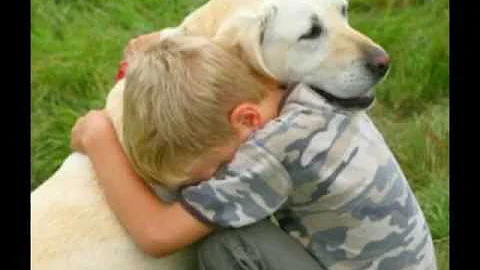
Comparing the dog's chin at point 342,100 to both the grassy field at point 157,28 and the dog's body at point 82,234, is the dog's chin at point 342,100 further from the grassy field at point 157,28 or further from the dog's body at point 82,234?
the grassy field at point 157,28

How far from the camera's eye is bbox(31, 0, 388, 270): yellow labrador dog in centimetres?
229

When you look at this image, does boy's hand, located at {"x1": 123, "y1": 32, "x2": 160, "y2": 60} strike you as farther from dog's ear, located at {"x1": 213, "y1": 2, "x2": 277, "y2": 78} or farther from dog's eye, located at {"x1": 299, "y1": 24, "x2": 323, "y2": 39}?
dog's eye, located at {"x1": 299, "y1": 24, "x2": 323, "y2": 39}

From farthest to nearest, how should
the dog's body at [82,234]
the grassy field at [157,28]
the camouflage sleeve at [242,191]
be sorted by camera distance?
1. the grassy field at [157,28]
2. the dog's body at [82,234]
3. the camouflage sleeve at [242,191]

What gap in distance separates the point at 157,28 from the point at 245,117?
1.11m

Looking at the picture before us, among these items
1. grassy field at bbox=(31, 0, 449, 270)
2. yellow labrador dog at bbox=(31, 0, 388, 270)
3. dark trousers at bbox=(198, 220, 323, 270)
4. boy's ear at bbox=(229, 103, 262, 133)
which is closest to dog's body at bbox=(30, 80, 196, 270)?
yellow labrador dog at bbox=(31, 0, 388, 270)

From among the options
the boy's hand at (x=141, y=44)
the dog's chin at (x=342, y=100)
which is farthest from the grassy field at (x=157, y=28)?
the dog's chin at (x=342, y=100)

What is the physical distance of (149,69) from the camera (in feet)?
7.57

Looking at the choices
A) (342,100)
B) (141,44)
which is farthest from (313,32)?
(141,44)

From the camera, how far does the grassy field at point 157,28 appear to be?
3.23m

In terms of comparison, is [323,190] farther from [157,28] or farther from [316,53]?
[157,28]

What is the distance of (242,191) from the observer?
2.27m

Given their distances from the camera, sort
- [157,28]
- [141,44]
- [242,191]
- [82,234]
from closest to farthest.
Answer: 1. [242,191]
2. [82,234]
3. [141,44]
4. [157,28]
